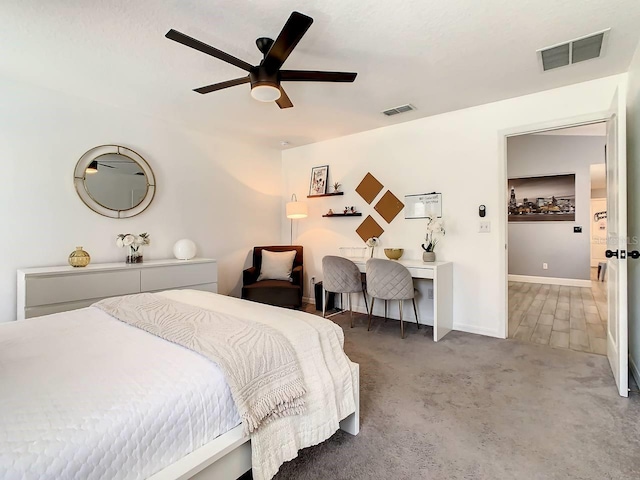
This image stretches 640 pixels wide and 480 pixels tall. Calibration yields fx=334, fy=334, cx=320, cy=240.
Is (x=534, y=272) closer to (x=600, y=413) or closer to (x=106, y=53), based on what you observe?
(x=600, y=413)

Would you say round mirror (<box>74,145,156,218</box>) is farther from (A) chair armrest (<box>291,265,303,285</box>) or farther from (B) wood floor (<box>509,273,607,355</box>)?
(B) wood floor (<box>509,273,607,355</box>)

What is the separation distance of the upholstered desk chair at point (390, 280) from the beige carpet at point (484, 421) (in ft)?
2.01

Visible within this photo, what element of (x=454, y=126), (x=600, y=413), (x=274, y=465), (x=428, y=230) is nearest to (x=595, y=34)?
(x=454, y=126)

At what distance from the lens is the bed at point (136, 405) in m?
0.88

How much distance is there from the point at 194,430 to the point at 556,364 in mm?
2864

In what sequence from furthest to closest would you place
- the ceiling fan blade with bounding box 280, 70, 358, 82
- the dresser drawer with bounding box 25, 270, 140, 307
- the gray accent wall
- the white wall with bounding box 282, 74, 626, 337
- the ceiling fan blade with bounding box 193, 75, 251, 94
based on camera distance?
the gray accent wall
the white wall with bounding box 282, 74, 626, 337
the dresser drawer with bounding box 25, 270, 140, 307
the ceiling fan blade with bounding box 193, 75, 251, 94
the ceiling fan blade with bounding box 280, 70, 358, 82

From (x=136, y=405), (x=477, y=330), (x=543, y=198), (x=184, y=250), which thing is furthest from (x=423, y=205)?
(x=543, y=198)

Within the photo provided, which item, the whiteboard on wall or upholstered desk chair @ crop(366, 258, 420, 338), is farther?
the whiteboard on wall

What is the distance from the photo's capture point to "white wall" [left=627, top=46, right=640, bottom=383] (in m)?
2.35

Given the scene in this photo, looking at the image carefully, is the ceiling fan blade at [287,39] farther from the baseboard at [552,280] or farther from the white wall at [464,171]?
the baseboard at [552,280]

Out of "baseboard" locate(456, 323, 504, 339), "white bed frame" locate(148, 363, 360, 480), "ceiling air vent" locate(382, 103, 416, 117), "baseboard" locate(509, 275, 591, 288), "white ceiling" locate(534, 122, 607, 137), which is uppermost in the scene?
"white ceiling" locate(534, 122, 607, 137)

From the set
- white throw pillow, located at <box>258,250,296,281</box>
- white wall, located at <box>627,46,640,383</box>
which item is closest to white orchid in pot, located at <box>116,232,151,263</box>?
white throw pillow, located at <box>258,250,296,281</box>

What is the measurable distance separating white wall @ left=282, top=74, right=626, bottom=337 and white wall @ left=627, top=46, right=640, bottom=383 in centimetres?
35

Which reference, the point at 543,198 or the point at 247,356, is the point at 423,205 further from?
the point at 543,198
